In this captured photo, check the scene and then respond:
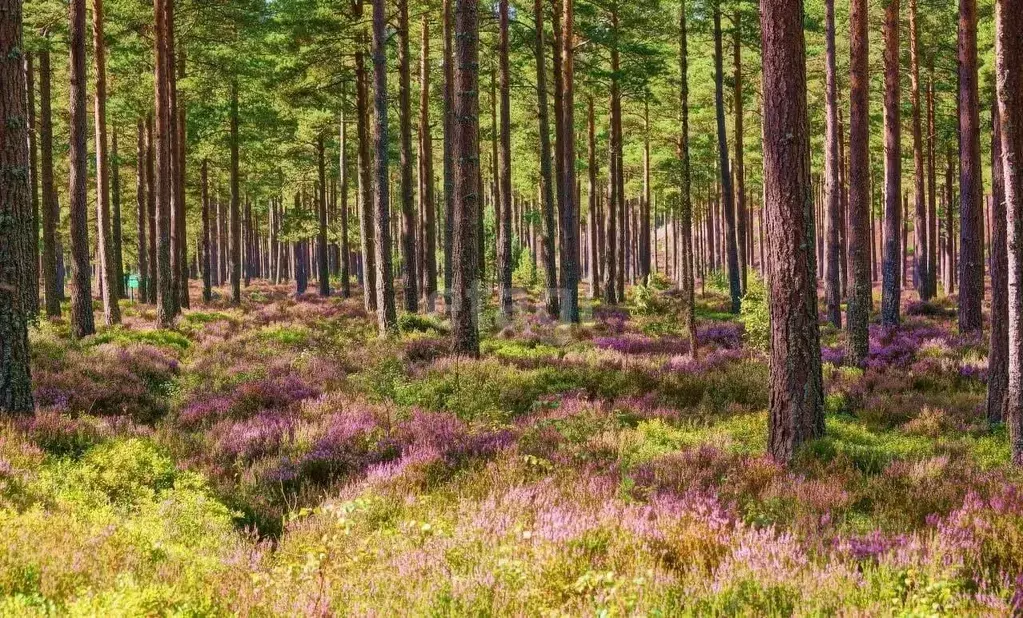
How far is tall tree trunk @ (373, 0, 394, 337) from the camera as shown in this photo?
638 inches

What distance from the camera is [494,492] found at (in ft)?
19.0

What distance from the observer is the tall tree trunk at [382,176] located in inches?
638

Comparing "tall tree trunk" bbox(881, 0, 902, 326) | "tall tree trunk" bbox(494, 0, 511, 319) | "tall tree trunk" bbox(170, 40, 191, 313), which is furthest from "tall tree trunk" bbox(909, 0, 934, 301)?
"tall tree trunk" bbox(170, 40, 191, 313)

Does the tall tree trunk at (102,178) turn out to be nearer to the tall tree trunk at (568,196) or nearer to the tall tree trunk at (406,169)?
the tall tree trunk at (406,169)

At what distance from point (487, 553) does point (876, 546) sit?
2.60 meters

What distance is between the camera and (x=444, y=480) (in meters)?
6.47

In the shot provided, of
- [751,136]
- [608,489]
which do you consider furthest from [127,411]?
[751,136]

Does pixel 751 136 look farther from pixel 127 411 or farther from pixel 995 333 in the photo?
pixel 127 411

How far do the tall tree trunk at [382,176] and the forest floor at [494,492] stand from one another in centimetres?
399

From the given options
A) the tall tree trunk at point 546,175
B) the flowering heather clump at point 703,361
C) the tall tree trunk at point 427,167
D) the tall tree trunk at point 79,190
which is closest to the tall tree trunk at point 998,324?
the flowering heather clump at point 703,361

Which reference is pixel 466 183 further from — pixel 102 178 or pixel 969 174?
pixel 102 178

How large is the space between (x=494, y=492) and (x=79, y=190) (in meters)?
14.8

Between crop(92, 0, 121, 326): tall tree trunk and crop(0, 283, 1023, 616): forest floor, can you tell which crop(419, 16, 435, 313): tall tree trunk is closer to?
crop(92, 0, 121, 326): tall tree trunk

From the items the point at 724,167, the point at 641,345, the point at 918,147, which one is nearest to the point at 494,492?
the point at 641,345
